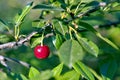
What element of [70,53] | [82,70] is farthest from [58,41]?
[70,53]

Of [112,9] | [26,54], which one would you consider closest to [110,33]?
[26,54]

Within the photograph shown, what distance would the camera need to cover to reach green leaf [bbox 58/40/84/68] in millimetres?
1137

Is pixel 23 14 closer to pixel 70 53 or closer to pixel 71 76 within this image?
pixel 71 76

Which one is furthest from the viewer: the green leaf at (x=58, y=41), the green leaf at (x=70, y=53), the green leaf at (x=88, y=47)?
the green leaf at (x=58, y=41)

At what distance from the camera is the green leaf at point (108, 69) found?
63.0 inches

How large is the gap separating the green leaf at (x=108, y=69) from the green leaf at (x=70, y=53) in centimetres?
35

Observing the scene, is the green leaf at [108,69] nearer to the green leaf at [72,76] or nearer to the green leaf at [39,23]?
the green leaf at [72,76]

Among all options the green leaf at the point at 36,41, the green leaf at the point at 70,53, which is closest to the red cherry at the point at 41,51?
the green leaf at the point at 36,41

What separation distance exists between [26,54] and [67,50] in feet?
4.88

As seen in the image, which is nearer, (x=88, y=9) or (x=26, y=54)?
(x=88, y=9)

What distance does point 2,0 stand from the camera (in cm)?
517

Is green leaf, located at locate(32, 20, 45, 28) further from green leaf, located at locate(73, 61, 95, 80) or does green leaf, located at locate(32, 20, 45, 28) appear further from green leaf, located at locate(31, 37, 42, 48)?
green leaf, located at locate(73, 61, 95, 80)

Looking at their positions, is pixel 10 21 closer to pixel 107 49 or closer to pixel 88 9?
pixel 88 9

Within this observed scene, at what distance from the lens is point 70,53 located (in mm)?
1178
